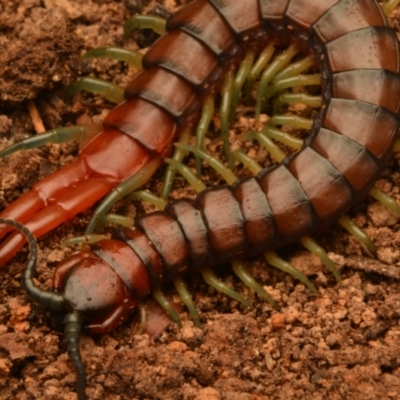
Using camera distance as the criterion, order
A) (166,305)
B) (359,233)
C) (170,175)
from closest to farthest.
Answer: (166,305) → (359,233) → (170,175)

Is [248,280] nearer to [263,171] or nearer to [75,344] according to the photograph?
[263,171]

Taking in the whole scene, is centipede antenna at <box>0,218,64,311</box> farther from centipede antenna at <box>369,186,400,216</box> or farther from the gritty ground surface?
centipede antenna at <box>369,186,400,216</box>

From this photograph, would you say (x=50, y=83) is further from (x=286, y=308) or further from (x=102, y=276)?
(x=286, y=308)

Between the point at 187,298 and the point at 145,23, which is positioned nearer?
the point at 187,298

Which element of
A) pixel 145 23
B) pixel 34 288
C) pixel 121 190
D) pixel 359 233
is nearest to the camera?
pixel 34 288

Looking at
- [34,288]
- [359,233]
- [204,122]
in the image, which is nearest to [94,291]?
[34,288]

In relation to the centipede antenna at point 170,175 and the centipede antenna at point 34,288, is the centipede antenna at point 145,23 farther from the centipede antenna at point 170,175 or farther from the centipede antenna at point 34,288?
the centipede antenna at point 34,288

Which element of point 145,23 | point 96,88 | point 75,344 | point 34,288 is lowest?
point 75,344
